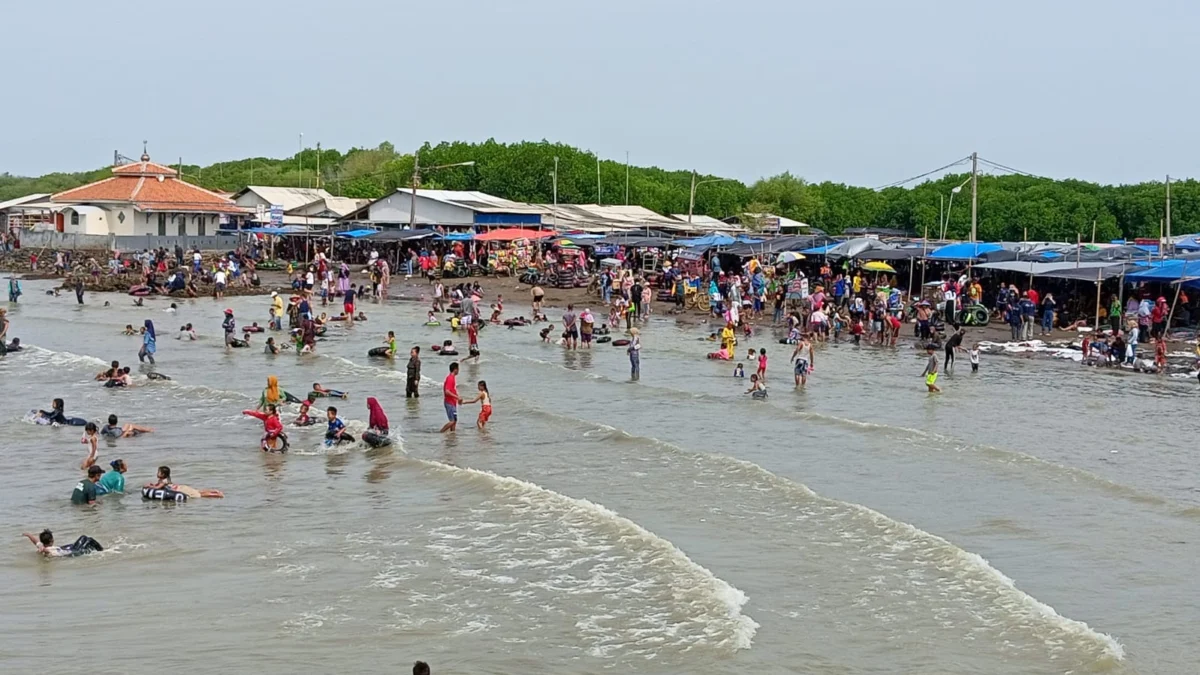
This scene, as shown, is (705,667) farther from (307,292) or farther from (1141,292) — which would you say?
(307,292)

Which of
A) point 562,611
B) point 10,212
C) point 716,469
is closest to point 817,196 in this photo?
point 10,212

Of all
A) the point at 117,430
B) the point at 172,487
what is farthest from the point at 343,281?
the point at 172,487

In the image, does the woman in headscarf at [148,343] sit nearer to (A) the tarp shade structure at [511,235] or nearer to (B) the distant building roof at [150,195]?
(A) the tarp shade structure at [511,235]

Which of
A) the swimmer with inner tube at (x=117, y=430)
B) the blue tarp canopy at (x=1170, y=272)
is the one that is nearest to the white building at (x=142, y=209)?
the swimmer with inner tube at (x=117, y=430)

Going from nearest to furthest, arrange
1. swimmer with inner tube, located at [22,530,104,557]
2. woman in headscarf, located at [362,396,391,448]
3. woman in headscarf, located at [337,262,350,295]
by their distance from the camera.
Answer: swimmer with inner tube, located at [22,530,104,557] → woman in headscarf, located at [362,396,391,448] → woman in headscarf, located at [337,262,350,295]

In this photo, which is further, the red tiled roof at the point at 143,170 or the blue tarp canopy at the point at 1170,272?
the red tiled roof at the point at 143,170

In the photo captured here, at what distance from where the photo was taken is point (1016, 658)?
12.4 metres

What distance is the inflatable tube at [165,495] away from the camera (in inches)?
723

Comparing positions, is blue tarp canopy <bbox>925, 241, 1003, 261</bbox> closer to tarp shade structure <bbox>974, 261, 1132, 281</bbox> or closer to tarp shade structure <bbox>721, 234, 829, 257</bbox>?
tarp shade structure <bbox>974, 261, 1132, 281</bbox>

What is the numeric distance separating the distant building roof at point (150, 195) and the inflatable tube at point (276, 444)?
2060 inches

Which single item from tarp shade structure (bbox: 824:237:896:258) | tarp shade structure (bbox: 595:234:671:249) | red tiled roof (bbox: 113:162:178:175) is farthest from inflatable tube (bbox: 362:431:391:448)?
red tiled roof (bbox: 113:162:178:175)

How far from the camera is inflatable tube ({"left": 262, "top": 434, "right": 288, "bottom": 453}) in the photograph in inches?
864

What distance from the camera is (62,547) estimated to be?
51.2 ft

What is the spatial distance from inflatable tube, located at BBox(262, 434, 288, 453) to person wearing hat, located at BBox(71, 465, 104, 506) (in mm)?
3916
